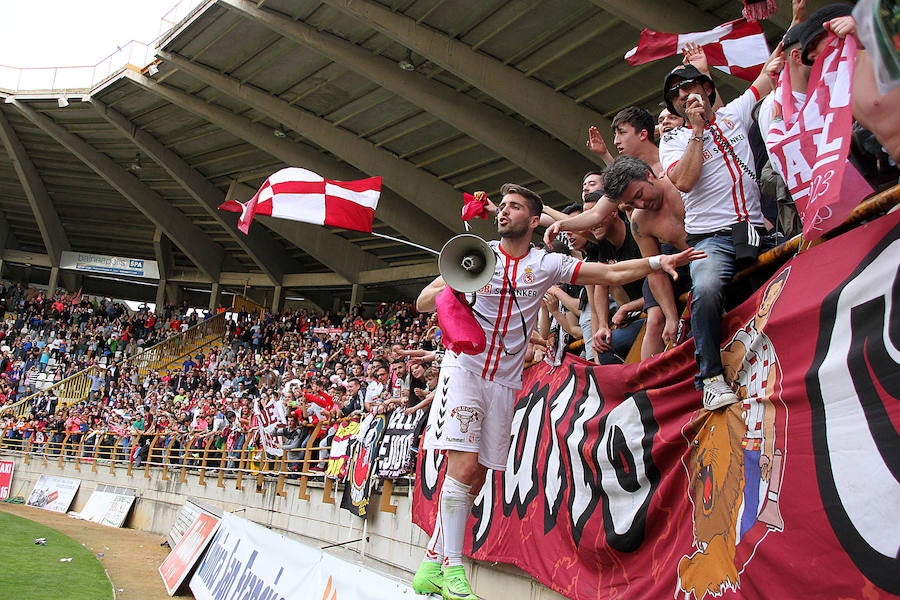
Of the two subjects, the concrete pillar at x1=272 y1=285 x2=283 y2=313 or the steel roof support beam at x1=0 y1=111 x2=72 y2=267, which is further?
the concrete pillar at x1=272 y1=285 x2=283 y2=313

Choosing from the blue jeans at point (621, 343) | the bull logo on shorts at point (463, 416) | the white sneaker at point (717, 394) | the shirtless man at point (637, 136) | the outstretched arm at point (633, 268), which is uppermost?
the shirtless man at point (637, 136)

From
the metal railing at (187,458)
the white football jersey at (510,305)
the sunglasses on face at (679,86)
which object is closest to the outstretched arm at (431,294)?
Result: the white football jersey at (510,305)

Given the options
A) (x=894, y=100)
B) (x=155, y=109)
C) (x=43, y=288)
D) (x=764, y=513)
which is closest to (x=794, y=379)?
(x=764, y=513)

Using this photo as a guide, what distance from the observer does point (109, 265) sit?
40938 millimetres

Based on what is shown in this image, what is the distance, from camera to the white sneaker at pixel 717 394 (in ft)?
12.2

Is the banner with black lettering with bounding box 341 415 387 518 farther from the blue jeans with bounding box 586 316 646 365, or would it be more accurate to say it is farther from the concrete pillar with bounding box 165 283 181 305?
the concrete pillar with bounding box 165 283 181 305

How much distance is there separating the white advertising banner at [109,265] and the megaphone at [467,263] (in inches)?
1580

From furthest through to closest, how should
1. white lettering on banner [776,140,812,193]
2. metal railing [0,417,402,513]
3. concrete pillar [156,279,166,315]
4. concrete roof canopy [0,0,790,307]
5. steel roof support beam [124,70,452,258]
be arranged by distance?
concrete pillar [156,279,166,315]
steel roof support beam [124,70,452,258]
concrete roof canopy [0,0,790,307]
metal railing [0,417,402,513]
white lettering on banner [776,140,812,193]

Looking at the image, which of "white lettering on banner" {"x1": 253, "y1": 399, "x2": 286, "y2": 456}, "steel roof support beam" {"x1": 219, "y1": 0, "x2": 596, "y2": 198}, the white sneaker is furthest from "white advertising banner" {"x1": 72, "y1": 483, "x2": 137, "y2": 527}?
the white sneaker

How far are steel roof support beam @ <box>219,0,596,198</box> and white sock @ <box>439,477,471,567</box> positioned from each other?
53.6 feet

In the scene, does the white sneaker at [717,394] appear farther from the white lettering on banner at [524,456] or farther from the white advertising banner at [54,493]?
the white advertising banner at [54,493]

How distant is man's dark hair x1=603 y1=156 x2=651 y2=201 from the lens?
4.54 metres

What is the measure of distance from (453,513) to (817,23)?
121 inches

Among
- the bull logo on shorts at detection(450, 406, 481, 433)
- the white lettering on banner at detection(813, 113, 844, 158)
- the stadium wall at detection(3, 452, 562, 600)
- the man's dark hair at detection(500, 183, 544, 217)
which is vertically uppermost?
the man's dark hair at detection(500, 183, 544, 217)
